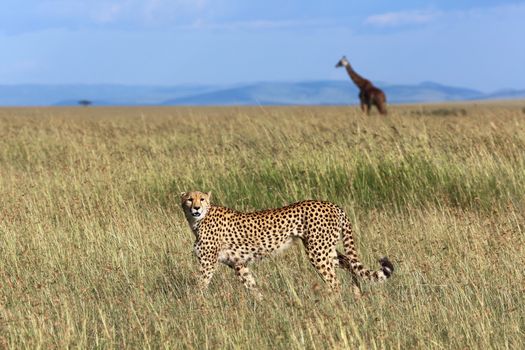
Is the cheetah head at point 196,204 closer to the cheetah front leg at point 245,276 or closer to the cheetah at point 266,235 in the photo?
the cheetah at point 266,235

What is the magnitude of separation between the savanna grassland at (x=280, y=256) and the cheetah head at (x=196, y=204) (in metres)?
0.42

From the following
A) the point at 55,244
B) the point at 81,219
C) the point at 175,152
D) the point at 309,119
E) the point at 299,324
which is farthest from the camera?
the point at 309,119

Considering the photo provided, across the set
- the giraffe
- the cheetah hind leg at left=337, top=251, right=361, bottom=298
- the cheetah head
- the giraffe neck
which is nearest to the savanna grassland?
the cheetah hind leg at left=337, top=251, right=361, bottom=298

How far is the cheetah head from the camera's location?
5.47 meters

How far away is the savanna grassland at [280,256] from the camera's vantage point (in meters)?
4.42

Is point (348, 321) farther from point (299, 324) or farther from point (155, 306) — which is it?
point (155, 306)

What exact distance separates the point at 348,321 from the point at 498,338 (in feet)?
2.31

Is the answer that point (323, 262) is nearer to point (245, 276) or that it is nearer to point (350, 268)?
point (350, 268)

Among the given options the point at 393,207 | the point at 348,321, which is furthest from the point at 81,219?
the point at 348,321

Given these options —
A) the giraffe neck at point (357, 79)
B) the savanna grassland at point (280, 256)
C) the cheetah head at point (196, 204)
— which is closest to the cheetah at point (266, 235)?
the cheetah head at point (196, 204)

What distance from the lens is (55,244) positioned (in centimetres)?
658

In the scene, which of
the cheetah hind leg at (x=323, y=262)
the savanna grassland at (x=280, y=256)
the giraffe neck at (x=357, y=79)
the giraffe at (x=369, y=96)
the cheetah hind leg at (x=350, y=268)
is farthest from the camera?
the giraffe neck at (x=357, y=79)

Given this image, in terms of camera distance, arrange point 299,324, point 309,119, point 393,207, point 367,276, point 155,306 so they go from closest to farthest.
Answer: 1. point 299,324
2. point 155,306
3. point 367,276
4. point 393,207
5. point 309,119

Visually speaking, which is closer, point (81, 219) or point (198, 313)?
point (198, 313)
